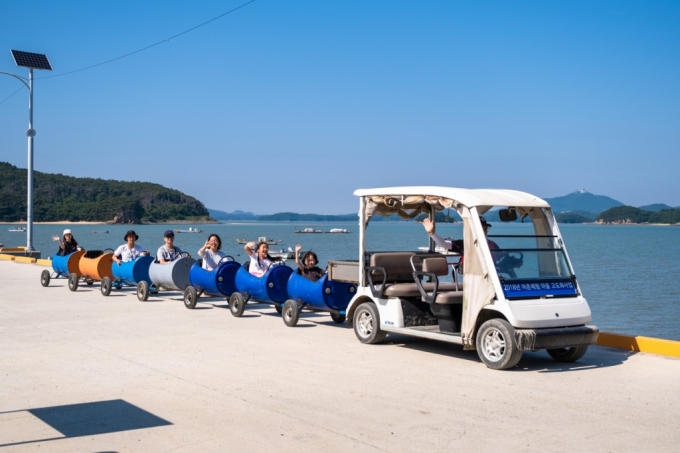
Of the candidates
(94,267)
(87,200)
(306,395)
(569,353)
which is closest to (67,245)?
(94,267)

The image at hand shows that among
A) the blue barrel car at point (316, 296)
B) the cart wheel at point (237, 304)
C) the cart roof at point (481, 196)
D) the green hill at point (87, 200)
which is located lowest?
the cart wheel at point (237, 304)

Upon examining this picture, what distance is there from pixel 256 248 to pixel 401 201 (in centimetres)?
466

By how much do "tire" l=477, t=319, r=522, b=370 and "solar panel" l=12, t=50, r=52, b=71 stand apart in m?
28.8

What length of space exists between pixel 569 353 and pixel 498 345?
1251 millimetres

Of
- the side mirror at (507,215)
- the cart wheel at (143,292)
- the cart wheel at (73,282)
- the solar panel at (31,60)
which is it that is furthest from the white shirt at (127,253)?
the solar panel at (31,60)

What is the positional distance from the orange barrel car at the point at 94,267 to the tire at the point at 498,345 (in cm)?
1175

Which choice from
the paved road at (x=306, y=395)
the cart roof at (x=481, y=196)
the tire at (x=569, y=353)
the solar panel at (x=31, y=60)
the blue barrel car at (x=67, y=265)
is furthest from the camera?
the solar panel at (x=31, y=60)

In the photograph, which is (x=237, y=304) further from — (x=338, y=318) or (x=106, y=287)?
(x=106, y=287)

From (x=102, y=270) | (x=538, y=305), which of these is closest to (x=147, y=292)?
(x=102, y=270)

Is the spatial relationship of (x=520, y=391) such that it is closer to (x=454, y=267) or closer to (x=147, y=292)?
(x=454, y=267)

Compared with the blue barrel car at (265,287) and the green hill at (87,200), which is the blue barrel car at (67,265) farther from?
the green hill at (87,200)

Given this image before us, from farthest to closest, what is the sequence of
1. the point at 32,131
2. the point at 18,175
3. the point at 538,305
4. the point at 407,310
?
1. the point at 18,175
2. the point at 32,131
3. the point at 407,310
4. the point at 538,305

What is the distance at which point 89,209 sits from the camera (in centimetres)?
16400

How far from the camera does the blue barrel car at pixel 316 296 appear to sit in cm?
1338
